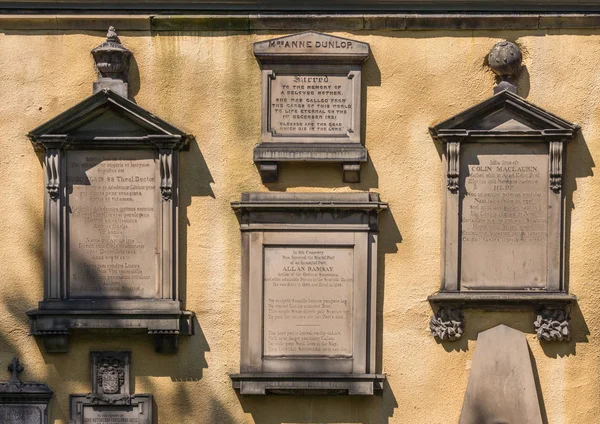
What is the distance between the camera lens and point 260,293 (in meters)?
8.49

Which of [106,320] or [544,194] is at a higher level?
[544,194]

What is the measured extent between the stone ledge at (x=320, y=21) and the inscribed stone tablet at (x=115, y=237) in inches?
58.5

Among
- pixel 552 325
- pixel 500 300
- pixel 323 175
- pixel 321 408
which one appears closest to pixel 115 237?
pixel 323 175

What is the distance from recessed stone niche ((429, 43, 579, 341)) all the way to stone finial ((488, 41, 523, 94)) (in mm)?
13

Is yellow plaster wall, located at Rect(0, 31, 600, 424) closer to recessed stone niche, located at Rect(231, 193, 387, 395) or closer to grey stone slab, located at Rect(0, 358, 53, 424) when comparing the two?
grey stone slab, located at Rect(0, 358, 53, 424)

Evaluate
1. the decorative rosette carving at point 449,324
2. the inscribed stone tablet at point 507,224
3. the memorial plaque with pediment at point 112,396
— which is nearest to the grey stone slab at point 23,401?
the memorial plaque with pediment at point 112,396

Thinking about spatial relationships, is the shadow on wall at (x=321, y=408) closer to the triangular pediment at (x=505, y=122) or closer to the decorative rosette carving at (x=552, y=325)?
the decorative rosette carving at (x=552, y=325)

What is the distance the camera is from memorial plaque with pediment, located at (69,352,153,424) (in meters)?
8.56

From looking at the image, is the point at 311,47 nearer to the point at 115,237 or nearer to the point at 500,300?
the point at 115,237

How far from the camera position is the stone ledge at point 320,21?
864 cm

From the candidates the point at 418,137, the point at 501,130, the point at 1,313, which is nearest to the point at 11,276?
the point at 1,313

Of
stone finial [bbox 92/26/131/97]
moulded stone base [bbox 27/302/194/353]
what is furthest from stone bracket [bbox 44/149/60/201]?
moulded stone base [bbox 27/302/194/353]

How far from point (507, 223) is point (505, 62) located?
4.72ft

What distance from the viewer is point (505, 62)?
8.48m
